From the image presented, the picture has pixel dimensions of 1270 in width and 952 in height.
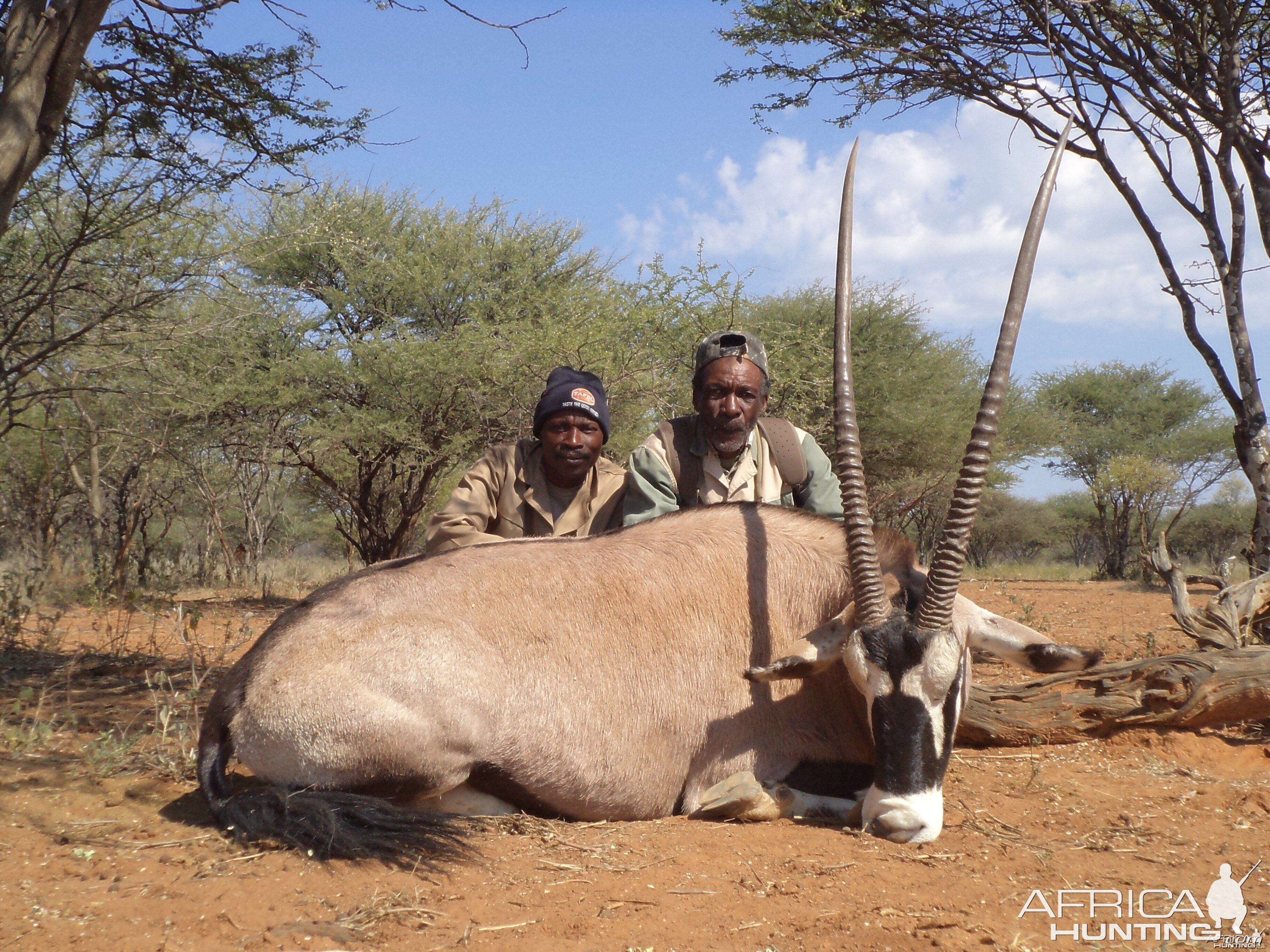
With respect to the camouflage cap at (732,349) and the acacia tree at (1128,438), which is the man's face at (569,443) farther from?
the acacia tree at (1128,438)

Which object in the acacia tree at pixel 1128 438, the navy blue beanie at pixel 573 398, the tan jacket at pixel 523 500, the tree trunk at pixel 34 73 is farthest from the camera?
the acacia tree at pixel 1128 438

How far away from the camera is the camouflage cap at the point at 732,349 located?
17.5ft

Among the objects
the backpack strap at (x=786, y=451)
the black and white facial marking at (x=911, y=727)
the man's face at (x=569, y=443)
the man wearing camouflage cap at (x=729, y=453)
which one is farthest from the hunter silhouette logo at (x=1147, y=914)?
the man's face at (x=569, y=443)

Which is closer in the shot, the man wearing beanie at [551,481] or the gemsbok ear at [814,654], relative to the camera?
the gemsbok ear at [814,654]

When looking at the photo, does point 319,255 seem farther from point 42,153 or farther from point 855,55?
point 42,153

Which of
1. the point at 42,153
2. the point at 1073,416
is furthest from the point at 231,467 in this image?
the point at 1073,416

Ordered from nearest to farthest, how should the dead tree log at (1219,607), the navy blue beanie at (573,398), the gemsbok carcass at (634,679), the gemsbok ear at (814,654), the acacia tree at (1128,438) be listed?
the gemsbok carcass at (634,679) < the gemsbok ear at (814,654) < the navy blue beanie at (573,398) < the dead tree log at (1219,607) < the acacia tree at (1128,438)

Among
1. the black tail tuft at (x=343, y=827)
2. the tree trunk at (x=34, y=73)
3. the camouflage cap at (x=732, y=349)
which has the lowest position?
the black tail tuft at (x=343, y=827)

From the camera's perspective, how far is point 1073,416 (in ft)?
83.5

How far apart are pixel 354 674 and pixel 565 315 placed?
10856 millimetres

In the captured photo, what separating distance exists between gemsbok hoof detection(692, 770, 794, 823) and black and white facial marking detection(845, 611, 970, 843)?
0.41 metres

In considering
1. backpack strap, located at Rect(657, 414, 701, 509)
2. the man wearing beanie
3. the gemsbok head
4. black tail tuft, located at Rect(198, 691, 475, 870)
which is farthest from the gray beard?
black tail tuft, located at Rect(198, 691, 475, 870)

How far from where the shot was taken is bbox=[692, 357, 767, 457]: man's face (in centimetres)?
528

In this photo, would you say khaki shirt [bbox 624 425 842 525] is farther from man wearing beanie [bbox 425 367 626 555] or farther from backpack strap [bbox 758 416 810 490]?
man wearing beanie [bbox 425 367 626 555]
